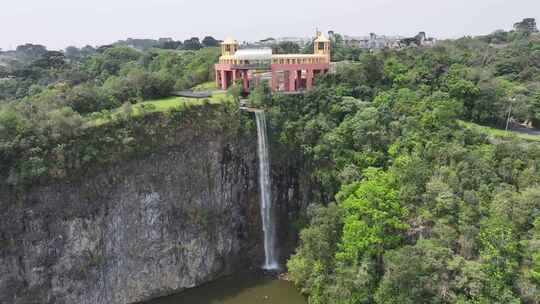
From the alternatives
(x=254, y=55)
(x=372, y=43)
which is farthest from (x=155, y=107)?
(x=372, y=43)

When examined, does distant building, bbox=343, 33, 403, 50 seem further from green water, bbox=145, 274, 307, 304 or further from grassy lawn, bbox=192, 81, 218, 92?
green water, bbox=145, 274, 307, 304

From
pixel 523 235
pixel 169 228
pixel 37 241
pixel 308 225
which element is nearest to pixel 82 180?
pixel 37 241

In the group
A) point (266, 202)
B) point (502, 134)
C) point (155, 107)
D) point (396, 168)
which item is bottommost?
point (266, 202)

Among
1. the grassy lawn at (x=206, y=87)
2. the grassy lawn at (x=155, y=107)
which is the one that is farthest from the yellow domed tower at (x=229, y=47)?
the grassy lawn at (x=155, y=107)

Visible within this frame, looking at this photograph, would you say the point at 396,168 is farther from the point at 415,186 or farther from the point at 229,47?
the point at 229,47

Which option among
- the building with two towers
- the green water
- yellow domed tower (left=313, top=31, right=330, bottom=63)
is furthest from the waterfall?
yellow domed tower (left=313, top=31, right=330, bottom=63)

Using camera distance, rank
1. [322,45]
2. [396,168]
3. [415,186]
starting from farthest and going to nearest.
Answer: [322,45] < [396,168] < [415,186]

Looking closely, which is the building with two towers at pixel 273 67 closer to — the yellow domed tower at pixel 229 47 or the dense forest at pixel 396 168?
the yellow domed tower at pixel 229 47
